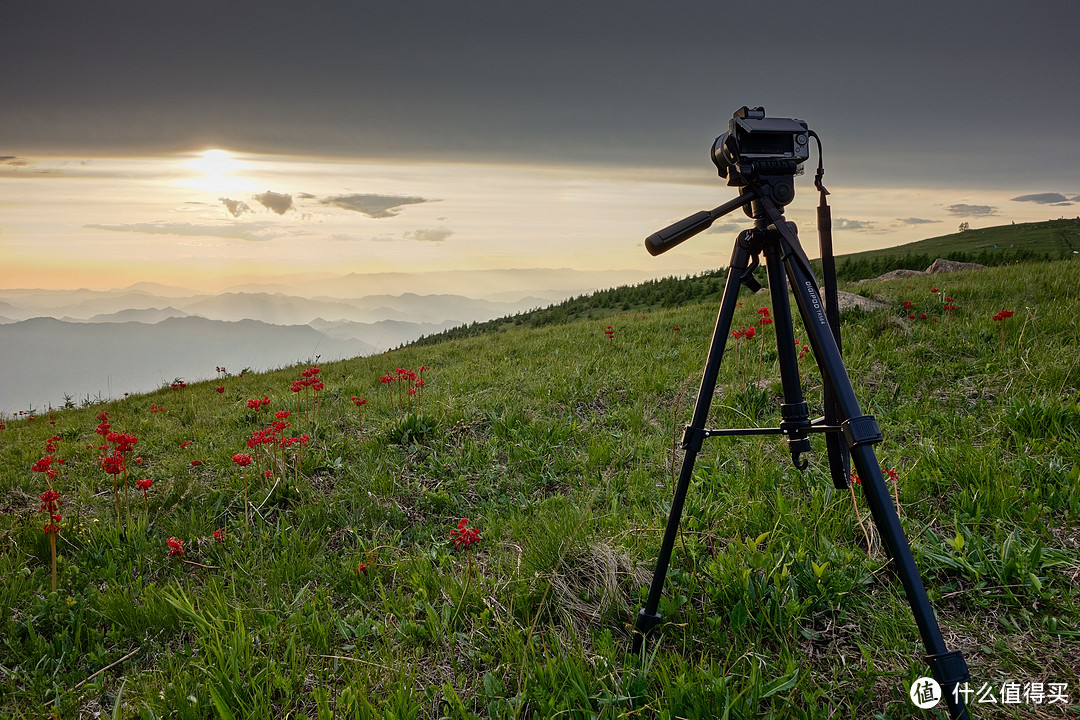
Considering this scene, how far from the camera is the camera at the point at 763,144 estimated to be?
A: 2221 millimetres

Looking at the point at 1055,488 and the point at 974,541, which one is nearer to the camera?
the point at 974,541

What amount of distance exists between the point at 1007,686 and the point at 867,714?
599 millimetres

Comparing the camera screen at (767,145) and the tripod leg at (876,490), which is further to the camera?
the camera screen at (767,145)

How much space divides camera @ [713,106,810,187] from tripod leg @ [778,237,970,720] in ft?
1.10

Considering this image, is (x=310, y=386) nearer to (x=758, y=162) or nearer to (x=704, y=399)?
(x=704, y=399)

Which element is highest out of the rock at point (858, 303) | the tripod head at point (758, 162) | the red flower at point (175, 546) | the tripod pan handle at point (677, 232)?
the tripod head at point (758, 162)

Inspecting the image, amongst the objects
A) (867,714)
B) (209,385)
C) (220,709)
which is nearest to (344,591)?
(220,709)

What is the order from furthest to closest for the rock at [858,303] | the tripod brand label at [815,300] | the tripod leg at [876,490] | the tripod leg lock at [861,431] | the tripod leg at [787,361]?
1. the rock at [858,303]
2. the tripod leg at [787,361]
3. the tripod brand label at [815,300]
4. the tripod leg lock at [861,431]
5. the tripod leg at [876,490]

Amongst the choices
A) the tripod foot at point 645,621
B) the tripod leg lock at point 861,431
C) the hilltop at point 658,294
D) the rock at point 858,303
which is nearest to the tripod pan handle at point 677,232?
the tripod leg lock at point 861,431

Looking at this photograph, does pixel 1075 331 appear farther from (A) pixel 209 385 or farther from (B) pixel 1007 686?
(A) pixel 209 385

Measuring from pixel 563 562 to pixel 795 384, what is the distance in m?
1.72

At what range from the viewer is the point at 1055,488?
10.8 ft

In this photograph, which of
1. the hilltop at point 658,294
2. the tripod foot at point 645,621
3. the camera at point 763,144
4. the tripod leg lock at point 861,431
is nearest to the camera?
the tripod leg lock at point 861,431

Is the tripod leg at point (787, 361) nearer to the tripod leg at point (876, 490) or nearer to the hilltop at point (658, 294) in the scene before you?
the tripod leg at point (876, 490)
